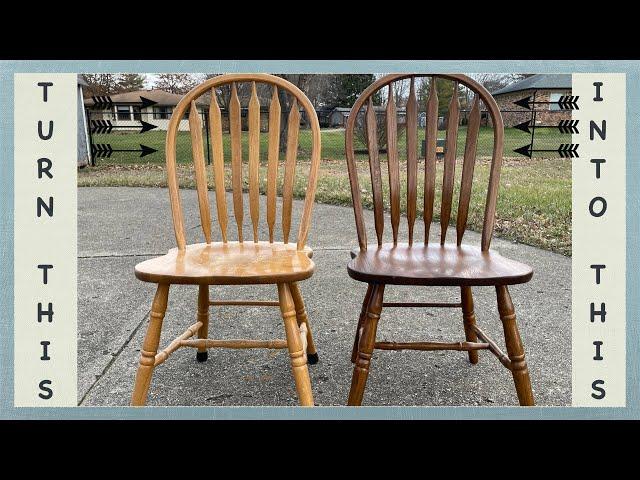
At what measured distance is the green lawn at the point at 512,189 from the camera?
193 centimetres

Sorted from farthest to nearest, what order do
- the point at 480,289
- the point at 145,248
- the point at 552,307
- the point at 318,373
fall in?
the point at 145,248, the point at 480,289, the point at 552,307, the point at 318,373

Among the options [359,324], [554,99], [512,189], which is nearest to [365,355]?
→ [359,324]

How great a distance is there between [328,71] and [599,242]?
0.93 m

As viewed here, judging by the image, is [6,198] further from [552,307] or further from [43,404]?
[552,307]

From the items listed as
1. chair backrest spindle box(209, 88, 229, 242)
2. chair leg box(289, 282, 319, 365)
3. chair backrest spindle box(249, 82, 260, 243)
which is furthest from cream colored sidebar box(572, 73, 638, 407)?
chair backrest spindle box(209, 88, 229, 242)

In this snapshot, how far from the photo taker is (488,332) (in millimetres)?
2186

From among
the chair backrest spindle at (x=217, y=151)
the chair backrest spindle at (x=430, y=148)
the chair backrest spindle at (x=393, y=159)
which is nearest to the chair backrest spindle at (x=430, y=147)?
the chair backrest spindle at (x=430, y=148)

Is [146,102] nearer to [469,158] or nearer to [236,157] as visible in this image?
[236,157]

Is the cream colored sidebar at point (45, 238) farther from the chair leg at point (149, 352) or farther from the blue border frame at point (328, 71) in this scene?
the chair leg at point (149, 352)

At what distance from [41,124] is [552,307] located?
7.43 feet

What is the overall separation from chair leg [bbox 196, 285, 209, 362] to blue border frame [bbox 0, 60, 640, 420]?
0.52 m

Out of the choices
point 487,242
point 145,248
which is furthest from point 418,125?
point 145,248

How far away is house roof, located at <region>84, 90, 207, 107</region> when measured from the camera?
67.2 inches

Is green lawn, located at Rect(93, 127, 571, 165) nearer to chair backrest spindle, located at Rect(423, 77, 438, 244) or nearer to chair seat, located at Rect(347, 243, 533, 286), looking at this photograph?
chair backrest spindle, located at Rect(423, 77, 438, 244)
